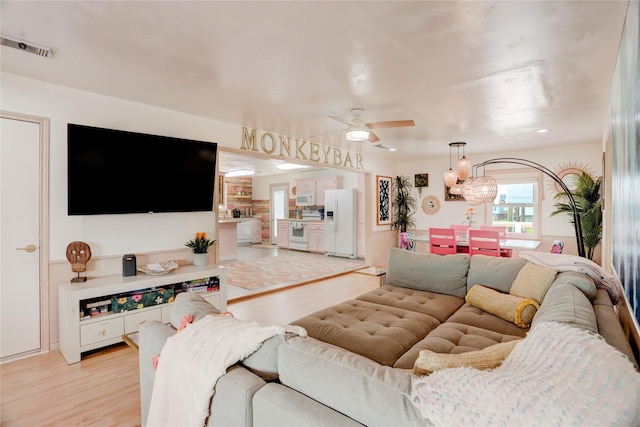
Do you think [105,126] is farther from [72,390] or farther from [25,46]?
[72,390]

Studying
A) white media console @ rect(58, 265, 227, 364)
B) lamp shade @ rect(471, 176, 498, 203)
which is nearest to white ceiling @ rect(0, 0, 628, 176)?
lamp shade @ rect(471, 176, 498, 203)

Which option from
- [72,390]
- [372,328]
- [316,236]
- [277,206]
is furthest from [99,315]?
[277,206]

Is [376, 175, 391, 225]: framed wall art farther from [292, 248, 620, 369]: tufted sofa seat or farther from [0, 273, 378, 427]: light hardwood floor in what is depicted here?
[0, 273, 378, 427]: light hardwood floor

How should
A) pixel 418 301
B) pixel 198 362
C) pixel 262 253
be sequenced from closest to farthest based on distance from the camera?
pixel 198 362, pixel 418 301, pixel 262 253

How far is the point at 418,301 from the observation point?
2.94 metres

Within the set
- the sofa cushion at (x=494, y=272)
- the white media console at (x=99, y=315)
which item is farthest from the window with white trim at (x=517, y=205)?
the white media console at (x=99, y=315)

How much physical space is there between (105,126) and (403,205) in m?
6.25

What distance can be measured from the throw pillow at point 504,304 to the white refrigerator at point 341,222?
5.22m

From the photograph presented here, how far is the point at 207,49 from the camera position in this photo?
7.43 ft

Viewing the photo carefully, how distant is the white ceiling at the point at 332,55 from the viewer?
1824mm

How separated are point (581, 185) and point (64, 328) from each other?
7.21 meters

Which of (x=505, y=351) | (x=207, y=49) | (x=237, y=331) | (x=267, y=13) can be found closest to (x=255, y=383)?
(x=237, y=331)

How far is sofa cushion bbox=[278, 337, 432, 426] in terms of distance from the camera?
871 millimetres

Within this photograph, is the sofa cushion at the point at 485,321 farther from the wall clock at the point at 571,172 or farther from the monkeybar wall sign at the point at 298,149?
the wall clock at the point at 571,172
